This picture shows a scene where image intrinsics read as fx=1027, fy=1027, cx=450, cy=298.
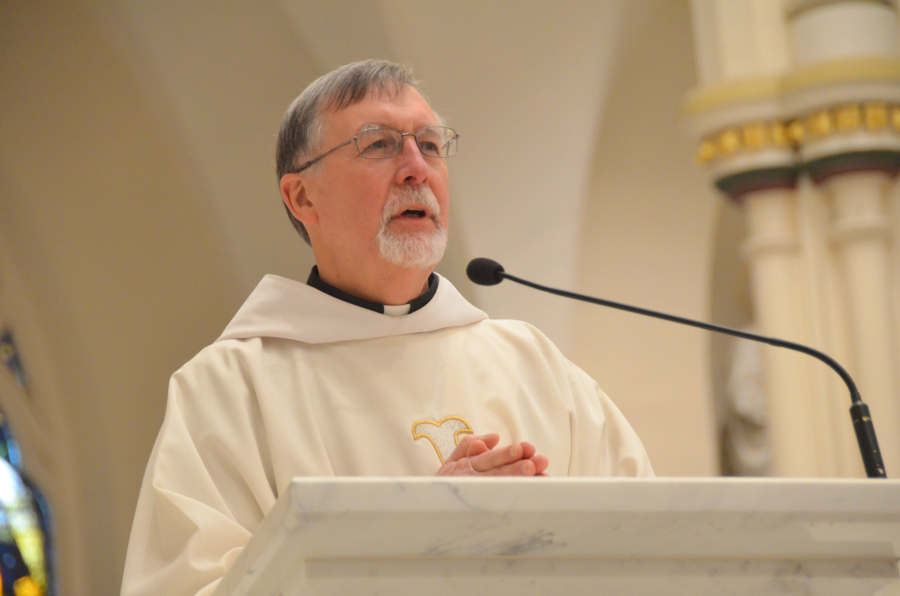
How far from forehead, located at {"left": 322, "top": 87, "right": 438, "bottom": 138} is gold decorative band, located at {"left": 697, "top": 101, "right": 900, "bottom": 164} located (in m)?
2.99

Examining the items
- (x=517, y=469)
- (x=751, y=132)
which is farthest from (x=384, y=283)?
(x=751, y=132)

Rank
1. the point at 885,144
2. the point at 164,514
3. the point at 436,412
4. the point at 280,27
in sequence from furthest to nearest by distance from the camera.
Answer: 1. the point at 280,27
2. the point at 885,144
3. the point at 436,412
4. the point at 164,514

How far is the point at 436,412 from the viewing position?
2453mm

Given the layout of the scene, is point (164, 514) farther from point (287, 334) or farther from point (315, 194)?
point (315, 194)

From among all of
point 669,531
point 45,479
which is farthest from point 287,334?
point 45,479

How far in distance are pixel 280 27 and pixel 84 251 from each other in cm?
186

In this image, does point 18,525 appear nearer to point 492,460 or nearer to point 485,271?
point 485,271

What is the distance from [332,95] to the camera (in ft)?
8.94

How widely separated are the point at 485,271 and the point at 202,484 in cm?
77

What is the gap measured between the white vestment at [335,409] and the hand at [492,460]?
459mm

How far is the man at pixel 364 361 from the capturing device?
2186 millimetres

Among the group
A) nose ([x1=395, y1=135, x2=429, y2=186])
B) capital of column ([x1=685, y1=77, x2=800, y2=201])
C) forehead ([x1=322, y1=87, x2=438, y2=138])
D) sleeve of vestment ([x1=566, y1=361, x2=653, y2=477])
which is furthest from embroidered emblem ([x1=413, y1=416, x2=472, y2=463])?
capital of column ([x1=685, y1=77, x2=800, y2=201])

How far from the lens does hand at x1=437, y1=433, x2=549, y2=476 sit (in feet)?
5.52

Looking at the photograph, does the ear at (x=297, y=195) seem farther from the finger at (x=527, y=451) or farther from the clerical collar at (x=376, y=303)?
the finger at (x=527, y=451)
